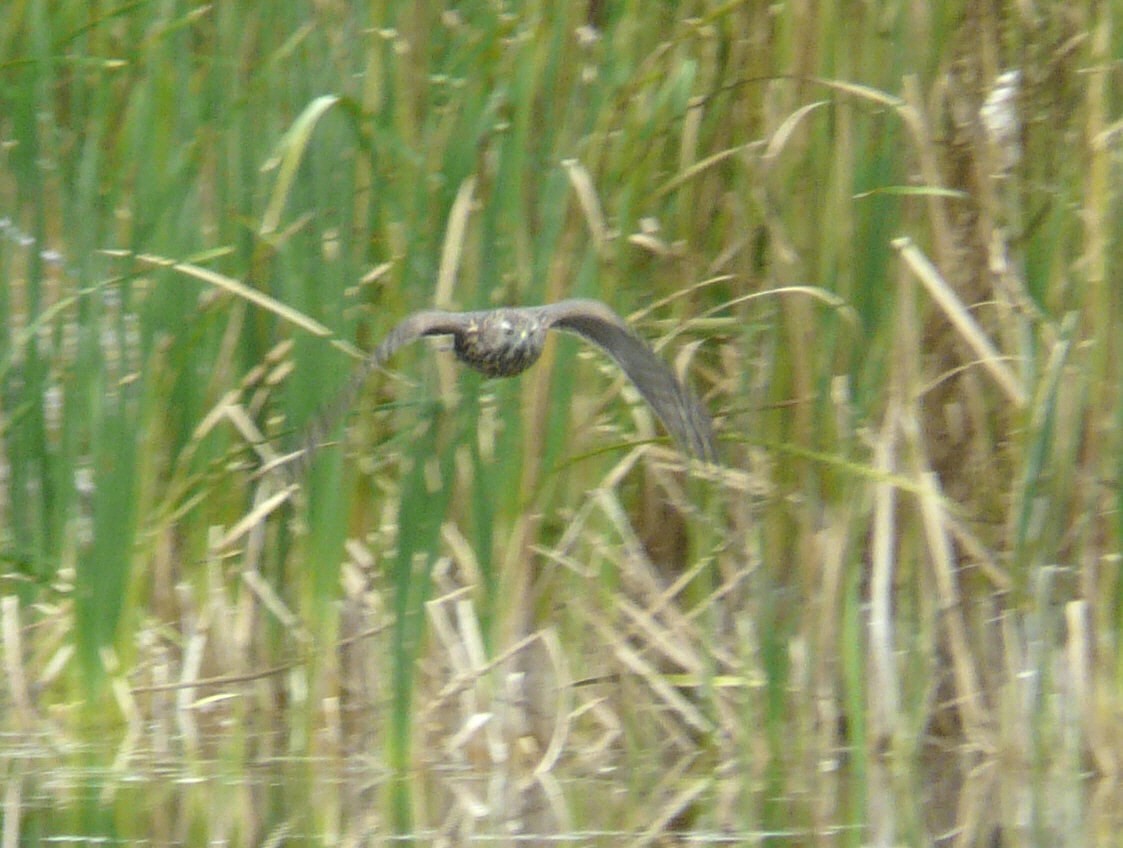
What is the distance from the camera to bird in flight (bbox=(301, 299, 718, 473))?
110 inches

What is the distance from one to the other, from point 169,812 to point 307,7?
1.29 meters

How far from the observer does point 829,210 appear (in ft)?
10.9

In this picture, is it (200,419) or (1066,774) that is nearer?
(1066,774)

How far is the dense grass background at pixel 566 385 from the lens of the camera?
3186 millimetres

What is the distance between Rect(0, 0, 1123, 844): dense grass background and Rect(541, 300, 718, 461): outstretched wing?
8 cm

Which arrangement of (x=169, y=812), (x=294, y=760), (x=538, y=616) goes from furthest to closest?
(x=538, y=616)
(x=294, y=760)
(x=169, y=812)

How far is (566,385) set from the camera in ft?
10.7

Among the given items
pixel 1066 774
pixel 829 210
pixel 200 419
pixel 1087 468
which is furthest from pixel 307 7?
pixel 1066 774

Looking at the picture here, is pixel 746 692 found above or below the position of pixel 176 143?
below

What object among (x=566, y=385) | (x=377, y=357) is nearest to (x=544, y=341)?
(x=566, y=385)

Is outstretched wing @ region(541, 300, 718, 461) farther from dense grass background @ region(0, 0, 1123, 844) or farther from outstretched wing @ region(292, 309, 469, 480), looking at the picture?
outstretched wing @ region(292, 309, 469, 480)

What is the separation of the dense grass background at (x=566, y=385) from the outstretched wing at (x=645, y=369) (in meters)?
0.08

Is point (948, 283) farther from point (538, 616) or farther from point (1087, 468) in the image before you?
point (538, 616)

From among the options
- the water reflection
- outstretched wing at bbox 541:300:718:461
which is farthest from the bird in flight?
the water reflection
